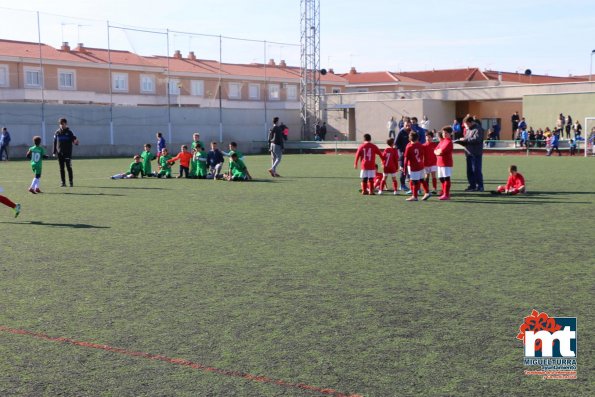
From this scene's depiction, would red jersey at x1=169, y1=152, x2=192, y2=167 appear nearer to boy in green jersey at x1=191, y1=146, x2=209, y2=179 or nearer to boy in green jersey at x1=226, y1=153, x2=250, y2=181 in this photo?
boy in green jersey at x1=191, y1=146, x2=209, y2=179

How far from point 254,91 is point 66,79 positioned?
15.4 meters

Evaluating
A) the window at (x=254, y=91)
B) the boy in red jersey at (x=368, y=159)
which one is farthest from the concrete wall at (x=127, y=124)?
the boy in red jersey at (x=368, y=159)

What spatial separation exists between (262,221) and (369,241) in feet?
9.37

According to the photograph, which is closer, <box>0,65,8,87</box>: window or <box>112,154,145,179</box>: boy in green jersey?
<box>112,154,145,179</box>: boy in green jersey

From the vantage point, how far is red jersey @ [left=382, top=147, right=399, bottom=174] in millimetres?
18188

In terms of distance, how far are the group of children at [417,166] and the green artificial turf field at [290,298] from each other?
7.42ft

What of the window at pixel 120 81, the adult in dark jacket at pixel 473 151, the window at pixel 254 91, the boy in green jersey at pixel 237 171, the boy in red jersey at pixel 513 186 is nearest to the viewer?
the boy in red jersey at pixel 513 186

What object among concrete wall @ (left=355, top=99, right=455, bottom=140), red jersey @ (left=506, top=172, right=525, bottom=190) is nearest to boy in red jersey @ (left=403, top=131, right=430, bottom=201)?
red jersey @ (left=506, top=172, right=525, bottom=190)

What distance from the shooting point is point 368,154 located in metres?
17.9

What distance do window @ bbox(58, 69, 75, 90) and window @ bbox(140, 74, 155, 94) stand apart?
496cm

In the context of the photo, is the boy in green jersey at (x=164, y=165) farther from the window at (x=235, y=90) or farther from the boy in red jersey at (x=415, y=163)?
the window at (x=235, y=90)

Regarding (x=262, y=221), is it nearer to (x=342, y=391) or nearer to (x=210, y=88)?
(x=342, y=391)

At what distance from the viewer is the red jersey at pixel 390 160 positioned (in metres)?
18.2

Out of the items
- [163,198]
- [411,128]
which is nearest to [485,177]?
[411,128]
